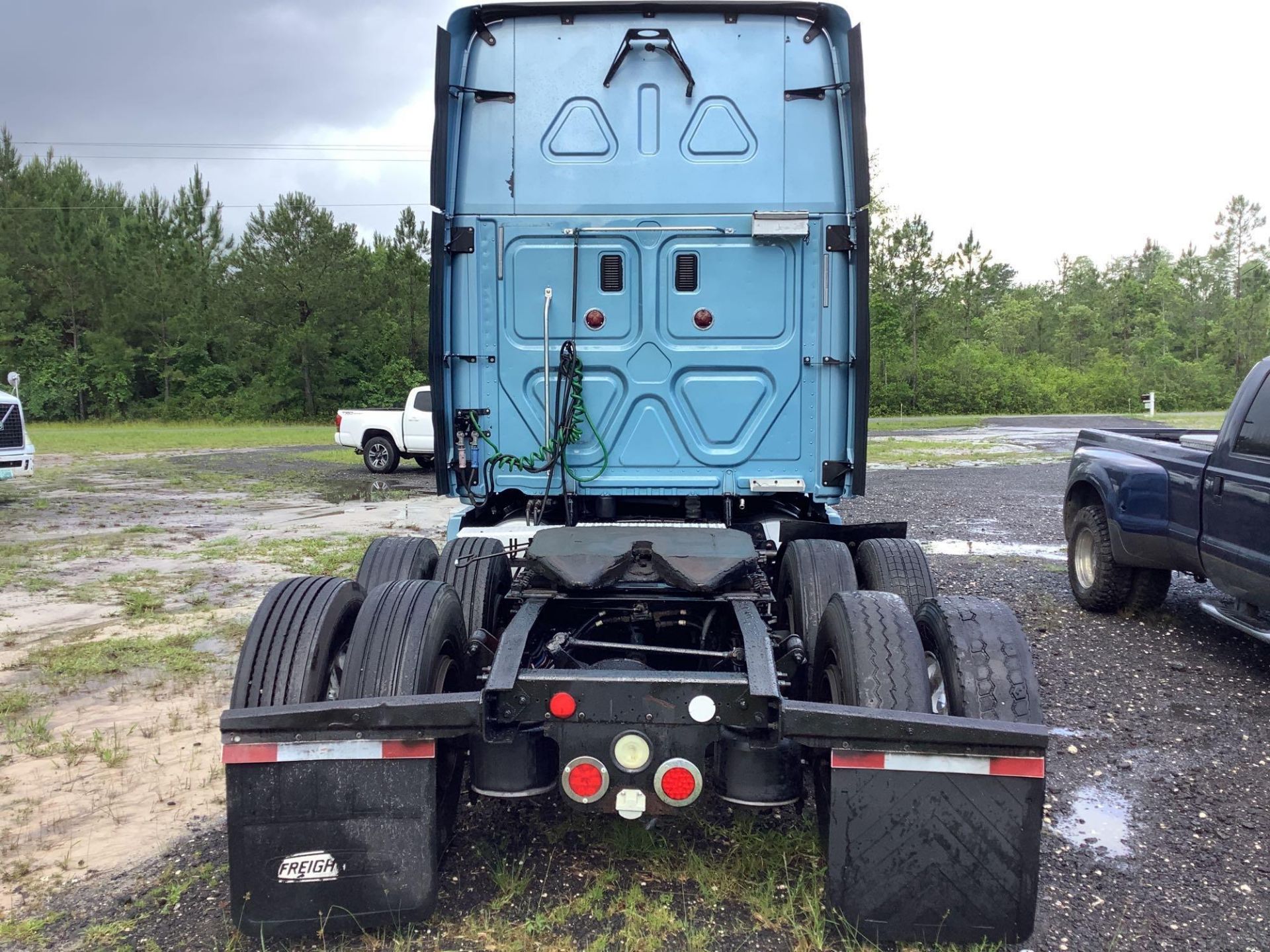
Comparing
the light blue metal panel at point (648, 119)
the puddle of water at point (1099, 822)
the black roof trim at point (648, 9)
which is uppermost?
the black roof trim at point (648, 9)

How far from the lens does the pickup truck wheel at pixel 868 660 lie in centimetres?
297

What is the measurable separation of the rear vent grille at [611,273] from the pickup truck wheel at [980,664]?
246cm

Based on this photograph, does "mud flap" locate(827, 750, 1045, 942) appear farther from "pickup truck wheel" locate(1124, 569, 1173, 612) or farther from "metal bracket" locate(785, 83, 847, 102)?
"pickup truck wheel" locate(1124, 569, 1173, 612)

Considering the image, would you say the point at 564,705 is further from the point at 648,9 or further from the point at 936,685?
the point at 648,9

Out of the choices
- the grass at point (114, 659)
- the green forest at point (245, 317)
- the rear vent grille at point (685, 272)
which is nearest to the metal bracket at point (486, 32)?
the rear vent grille at point (685, 272)

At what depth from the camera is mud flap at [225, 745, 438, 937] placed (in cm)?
276

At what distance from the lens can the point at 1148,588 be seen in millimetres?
6684

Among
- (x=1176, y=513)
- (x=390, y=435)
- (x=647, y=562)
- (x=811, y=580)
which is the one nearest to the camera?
(x=647, y=562)

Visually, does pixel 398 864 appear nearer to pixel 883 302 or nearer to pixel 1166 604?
pixel 1166 604

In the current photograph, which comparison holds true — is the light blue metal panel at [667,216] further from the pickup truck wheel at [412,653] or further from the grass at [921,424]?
the grass at [921,424]

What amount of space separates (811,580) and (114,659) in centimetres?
440

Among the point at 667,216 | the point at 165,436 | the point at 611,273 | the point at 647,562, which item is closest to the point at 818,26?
the point at 667,216

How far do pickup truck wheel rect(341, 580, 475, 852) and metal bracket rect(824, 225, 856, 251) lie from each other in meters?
2.69

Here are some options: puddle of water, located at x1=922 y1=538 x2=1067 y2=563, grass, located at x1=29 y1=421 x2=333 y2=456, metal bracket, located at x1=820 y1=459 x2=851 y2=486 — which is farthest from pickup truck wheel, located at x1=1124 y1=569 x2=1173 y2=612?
grass, located at x1=29 y1=421 x2=333 y2=456
